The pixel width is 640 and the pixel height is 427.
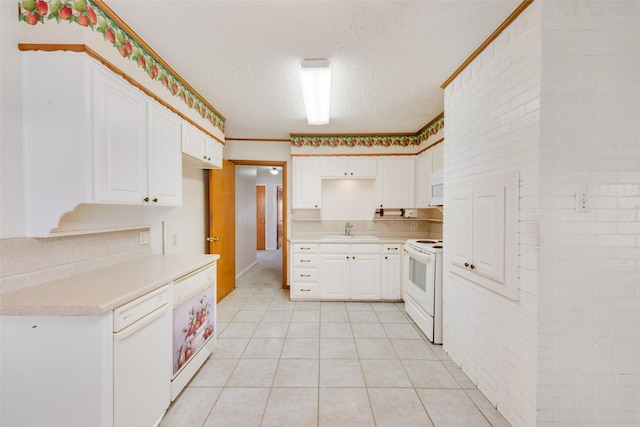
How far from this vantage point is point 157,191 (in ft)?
6.44

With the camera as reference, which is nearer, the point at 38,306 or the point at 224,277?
the point at 38,306

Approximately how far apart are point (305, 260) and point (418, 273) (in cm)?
155

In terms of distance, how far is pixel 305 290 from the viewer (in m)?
3.75

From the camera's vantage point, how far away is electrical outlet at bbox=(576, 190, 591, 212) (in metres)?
1.38

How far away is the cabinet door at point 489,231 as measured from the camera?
5.33 ft

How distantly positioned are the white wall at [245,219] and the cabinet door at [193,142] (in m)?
2.17

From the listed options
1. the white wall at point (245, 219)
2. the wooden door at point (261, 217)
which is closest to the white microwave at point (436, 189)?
the white wall at point (245, 219)

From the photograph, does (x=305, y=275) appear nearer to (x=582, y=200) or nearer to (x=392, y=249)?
(x=392, y=249)

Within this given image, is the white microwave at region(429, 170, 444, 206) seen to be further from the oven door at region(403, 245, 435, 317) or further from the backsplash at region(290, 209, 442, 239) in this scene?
the backsplash at region(290, 209, 442, 239)

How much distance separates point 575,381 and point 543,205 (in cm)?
96

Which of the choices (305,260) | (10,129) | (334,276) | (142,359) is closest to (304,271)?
(305,260)

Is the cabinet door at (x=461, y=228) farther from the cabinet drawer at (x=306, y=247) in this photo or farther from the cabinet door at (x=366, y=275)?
the cabinet drawer at (x=306, y=247)

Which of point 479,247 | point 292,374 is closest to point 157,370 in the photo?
point 292,374

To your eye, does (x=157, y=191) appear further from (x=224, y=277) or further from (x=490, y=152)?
(x=490, y=152)
